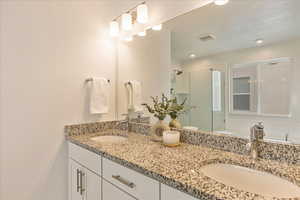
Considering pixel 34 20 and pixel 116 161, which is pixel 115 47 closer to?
pixel 34 20

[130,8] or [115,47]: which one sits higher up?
[130,8]

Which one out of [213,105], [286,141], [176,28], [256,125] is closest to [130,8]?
[176,28]

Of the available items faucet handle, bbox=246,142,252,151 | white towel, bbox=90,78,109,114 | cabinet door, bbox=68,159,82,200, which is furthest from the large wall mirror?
cabinet door, bbox=68,159,82,200

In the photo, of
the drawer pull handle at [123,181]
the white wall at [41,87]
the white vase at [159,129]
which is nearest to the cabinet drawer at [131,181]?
the drawer pull handle at [123,181]

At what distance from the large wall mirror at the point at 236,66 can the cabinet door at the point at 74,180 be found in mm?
949

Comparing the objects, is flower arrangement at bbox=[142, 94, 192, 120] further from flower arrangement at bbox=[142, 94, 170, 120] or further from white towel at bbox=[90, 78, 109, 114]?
white towel at bbox=[90, 78, 109, 114]

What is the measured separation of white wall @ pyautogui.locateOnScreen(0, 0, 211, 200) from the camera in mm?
1601

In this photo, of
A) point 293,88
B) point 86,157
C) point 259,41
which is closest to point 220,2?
point 259,41

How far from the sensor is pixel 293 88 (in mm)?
1072

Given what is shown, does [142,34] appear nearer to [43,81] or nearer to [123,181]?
[43,81]

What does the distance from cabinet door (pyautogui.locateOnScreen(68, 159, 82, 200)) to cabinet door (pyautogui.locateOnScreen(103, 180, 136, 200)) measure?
0.43 meters

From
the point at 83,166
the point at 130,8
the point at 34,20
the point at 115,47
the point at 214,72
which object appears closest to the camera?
the point at 214,72

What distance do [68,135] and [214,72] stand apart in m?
1.37

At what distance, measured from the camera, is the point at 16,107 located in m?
1.63
